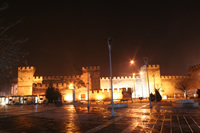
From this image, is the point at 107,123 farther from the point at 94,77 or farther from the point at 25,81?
the point at 25,81

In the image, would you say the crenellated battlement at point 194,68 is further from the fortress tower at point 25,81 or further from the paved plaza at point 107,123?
the fortress tower at point 25,81

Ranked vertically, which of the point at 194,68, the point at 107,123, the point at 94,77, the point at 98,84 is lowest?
the point at 107,123

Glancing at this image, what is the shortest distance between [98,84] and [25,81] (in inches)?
668

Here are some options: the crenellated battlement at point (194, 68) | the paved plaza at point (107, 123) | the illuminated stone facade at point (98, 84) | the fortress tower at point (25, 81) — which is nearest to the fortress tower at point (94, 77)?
the illuminated stone facade at point (98, 84)

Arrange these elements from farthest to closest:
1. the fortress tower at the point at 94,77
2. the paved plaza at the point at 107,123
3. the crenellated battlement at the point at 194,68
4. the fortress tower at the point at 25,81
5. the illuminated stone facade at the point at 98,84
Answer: the crenellated battlement at the point at 194,68
the fortress tower at the point at 94,77
the fortress tower at the point at 25,81
the illuminated stone facade at the point at 98,84
the paved plaza at the point at 107,123

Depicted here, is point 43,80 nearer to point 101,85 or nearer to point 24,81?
point 24,81

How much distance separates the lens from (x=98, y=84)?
133ft

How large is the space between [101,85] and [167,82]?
16.8 meters

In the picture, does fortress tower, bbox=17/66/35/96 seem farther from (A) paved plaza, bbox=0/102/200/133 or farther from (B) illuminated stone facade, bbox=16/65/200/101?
(A) paved plaza, bbox=0/102/200/133

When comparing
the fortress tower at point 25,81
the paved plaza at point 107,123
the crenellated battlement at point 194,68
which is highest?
the crenellated battlement at point 194,68

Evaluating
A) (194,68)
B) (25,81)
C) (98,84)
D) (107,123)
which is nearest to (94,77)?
(98,84)

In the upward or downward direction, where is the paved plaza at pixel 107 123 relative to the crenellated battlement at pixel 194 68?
downward

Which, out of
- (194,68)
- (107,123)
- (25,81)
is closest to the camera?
(107,123)

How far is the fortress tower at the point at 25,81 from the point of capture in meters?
36.1
